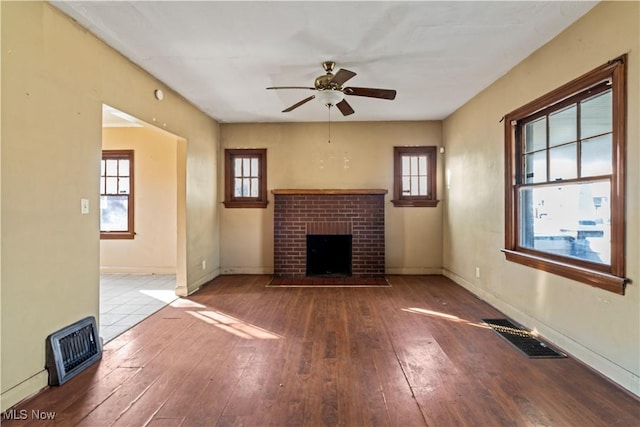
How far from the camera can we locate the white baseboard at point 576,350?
2.15m

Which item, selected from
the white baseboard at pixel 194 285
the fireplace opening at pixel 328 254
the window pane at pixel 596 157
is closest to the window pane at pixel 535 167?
the window pane at pixel 596 157

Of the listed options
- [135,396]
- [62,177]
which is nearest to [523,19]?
[62,177]

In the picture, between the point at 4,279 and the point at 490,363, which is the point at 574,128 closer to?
the point at 490,363

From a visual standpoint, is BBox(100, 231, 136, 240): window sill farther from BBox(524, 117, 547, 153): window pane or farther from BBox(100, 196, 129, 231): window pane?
BBox(524, 117, 547, 153): window pane

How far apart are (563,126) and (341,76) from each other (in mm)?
1985

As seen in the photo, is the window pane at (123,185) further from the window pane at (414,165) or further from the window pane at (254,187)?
the window pane at (414,165)

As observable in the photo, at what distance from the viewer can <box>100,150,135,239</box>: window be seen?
602 centimetres

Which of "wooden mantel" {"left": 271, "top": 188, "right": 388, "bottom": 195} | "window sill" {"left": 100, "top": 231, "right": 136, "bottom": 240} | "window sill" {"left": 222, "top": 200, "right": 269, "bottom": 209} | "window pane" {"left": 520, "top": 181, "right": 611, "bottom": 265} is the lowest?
"window sill" {"left": 100, "top": 231, "right": 136, "bottom": 240}

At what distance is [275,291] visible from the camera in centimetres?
470

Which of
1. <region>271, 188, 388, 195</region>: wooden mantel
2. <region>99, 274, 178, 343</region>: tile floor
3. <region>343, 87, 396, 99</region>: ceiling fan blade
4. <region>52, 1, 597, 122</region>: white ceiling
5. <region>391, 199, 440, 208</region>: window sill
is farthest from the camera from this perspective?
<region>391, 199, 440, 208</region>: window sill

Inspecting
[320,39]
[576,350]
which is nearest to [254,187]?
[320,39]

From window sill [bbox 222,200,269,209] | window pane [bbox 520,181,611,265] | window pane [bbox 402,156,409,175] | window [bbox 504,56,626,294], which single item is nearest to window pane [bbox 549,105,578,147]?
window [bbox 504,56,626,294]

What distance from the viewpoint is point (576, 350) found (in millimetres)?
2613

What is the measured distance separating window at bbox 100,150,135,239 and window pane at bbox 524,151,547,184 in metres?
6.13
